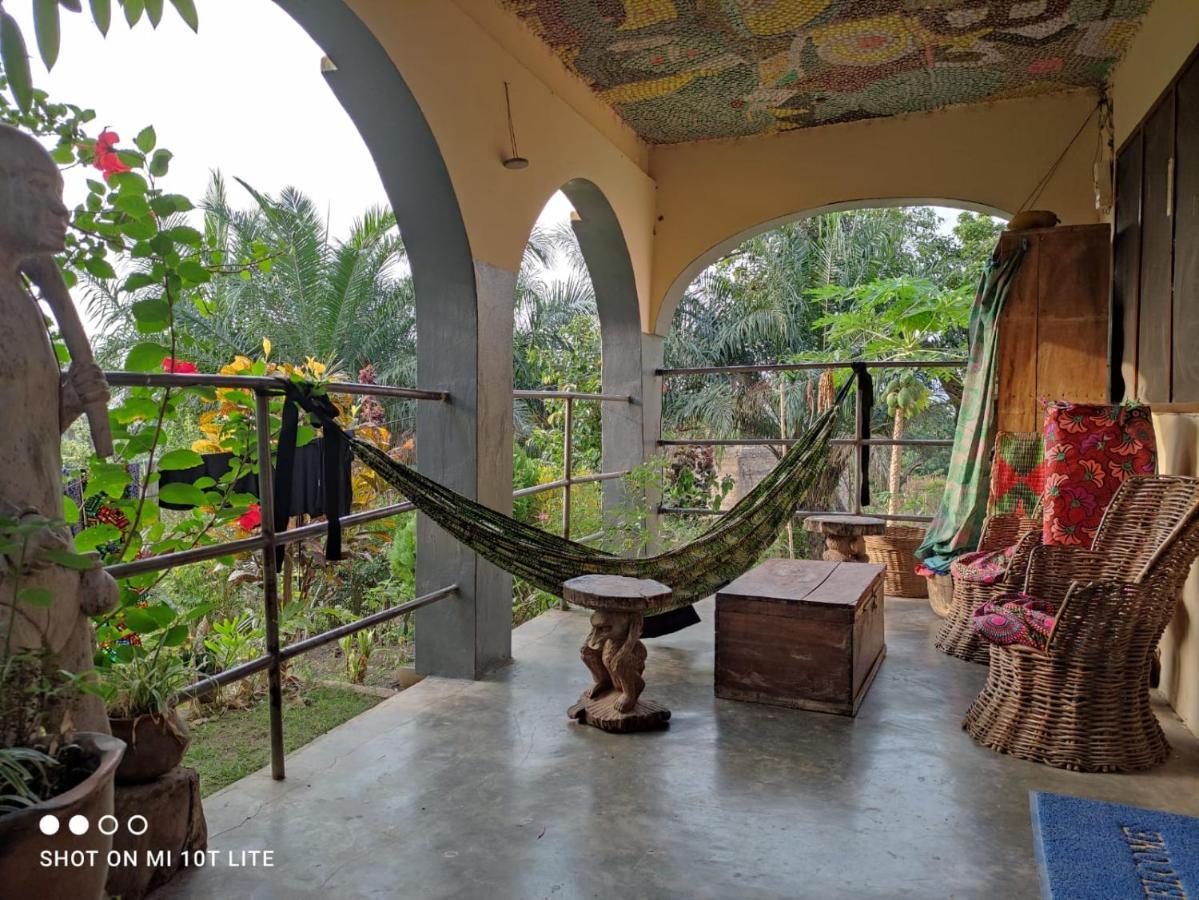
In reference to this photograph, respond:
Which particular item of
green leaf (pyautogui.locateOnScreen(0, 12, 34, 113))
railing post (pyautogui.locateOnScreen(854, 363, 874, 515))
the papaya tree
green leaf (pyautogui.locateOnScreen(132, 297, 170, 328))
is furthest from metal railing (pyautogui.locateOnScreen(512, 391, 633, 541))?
the papaya tree

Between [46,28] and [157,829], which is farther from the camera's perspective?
[157,829]

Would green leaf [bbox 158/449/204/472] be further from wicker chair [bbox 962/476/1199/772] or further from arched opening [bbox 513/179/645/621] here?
wicker chair [bbox 962/476/1199/772]

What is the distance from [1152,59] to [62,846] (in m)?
3.79

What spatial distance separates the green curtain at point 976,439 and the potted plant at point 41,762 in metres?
2.98

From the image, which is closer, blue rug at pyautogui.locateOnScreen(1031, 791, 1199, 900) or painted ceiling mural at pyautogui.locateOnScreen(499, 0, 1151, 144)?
blue rug at pyautogui.locateOnScreen(1031, 791, 1199, 900)

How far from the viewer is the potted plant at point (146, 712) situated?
1.52 metres

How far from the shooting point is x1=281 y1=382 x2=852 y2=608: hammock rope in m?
2.24

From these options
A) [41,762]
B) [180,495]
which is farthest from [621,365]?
[41,762]

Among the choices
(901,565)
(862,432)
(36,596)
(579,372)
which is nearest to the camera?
(36,596)

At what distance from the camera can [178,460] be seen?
1.58 metres

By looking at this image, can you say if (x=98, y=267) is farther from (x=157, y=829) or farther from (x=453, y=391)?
(x=453, y=391)

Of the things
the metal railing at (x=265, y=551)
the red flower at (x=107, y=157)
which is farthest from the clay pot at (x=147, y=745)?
the red flower at (x=107, y=157)

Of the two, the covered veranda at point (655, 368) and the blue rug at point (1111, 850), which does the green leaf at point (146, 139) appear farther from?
the blue rug at point (1111, 850)

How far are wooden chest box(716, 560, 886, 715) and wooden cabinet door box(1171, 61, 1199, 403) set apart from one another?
3.75ft
